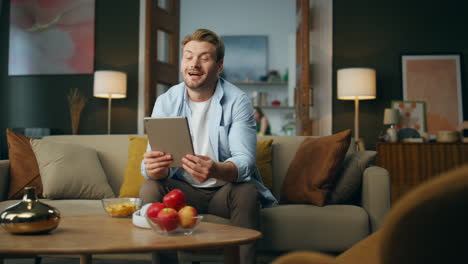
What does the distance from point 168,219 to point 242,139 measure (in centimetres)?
91

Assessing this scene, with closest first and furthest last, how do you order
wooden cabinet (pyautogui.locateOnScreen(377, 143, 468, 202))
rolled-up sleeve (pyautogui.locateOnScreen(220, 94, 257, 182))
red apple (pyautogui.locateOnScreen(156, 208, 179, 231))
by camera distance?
red apple (pyautogui.locateOnScreen(156, 208, 179, 231)) → rolled-up sleeve (pyautogui.locateOnScreen(220, 94, 257, 182)) → wooden cabinet (pyautogui.locateOnScreen(377, 143, 468, 202))

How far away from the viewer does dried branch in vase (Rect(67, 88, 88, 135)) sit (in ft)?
17.3

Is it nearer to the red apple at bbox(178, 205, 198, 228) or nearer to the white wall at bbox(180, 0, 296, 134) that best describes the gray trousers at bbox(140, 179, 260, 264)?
the red apple at bbox(178, 205, 198, 228)

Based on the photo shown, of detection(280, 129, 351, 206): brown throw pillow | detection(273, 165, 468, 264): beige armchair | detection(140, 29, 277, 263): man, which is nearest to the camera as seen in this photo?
detection(273, 165, 468, 264): beige armchair

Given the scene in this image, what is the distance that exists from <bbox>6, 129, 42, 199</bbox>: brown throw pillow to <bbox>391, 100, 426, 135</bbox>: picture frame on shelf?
3.58m

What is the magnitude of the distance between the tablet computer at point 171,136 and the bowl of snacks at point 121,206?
25 centimetres

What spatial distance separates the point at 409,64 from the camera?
16.3 feet

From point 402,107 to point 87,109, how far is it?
358cm

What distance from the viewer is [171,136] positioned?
5.99 feet

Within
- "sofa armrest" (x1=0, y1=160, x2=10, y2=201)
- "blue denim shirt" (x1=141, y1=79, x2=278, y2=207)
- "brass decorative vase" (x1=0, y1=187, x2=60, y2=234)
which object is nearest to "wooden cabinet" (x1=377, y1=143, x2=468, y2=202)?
"blue denim shirt" (x1=141, y1=79, x2=278, y2=207)

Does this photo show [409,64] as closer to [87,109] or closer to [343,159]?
[343,159]

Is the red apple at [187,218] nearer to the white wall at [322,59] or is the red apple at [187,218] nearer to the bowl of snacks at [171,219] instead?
the bowl of snacks at [171,219]

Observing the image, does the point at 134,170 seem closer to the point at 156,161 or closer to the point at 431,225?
the point at 156,161

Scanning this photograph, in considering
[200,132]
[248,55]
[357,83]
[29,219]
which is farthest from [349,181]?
[248,55]
